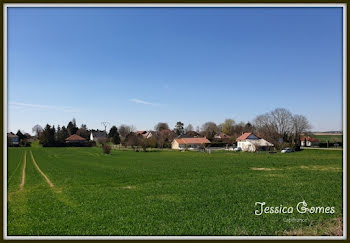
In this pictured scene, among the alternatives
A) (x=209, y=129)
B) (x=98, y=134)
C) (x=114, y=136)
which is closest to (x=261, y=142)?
(x=209, y=129)

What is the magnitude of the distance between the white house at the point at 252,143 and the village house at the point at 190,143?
11.9m

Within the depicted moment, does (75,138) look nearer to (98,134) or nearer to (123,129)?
(98,134)

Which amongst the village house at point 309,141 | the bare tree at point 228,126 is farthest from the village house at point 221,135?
the village house at point 309,141

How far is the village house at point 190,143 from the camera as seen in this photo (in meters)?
74.2

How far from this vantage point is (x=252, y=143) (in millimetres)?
61250

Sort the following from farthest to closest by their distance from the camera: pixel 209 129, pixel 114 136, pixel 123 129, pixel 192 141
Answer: pixel 209 129
pixel 123 129
pixel 114 136
pixel 192 141

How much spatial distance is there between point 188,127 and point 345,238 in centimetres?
8856

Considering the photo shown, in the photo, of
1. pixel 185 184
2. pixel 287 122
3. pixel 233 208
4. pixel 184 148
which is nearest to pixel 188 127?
pixel 184 148

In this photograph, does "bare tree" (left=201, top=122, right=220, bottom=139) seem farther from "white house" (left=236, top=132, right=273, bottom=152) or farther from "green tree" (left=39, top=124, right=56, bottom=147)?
"green tree" (left=39, top=124, right=56, bottom=147)

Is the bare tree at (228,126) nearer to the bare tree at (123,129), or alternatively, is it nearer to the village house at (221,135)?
the village house at (221,135)

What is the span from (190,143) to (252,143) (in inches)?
745

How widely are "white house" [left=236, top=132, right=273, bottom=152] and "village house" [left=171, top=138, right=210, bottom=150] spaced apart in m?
11.9

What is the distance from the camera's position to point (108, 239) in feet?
26.9

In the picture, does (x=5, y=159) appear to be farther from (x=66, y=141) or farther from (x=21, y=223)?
(x=66, y=141)
